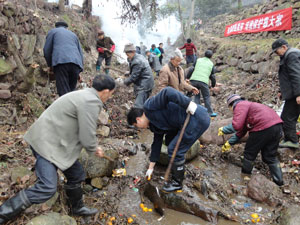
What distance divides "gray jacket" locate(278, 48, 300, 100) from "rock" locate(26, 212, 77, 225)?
420 centimetres

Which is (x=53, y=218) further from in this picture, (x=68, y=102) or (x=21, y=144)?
(x=21, y=144)

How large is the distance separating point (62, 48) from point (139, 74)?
193cm

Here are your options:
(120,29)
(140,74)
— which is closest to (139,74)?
(140,74)

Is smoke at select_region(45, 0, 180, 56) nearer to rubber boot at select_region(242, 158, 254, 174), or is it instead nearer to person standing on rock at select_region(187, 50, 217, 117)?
person standing on rock at select_region(187, 50, 217, 117)

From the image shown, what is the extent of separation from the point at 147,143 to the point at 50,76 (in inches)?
113

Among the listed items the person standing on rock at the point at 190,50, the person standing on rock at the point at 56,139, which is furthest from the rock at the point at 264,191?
the person standing on rock at the point at 190,50

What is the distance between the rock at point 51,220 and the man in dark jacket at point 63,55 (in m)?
2.43

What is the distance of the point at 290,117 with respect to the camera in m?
4.19

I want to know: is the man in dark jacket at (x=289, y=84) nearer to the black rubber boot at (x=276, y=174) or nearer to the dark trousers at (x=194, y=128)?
the black rubber boot at (x=276, y=174)

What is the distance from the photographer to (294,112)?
13.6 ft

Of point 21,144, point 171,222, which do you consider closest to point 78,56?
point 21,144

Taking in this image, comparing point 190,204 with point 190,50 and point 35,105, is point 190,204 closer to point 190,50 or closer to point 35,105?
point 35,105

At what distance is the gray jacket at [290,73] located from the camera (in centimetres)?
386

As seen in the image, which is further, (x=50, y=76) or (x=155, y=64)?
(x=155, y=64)
